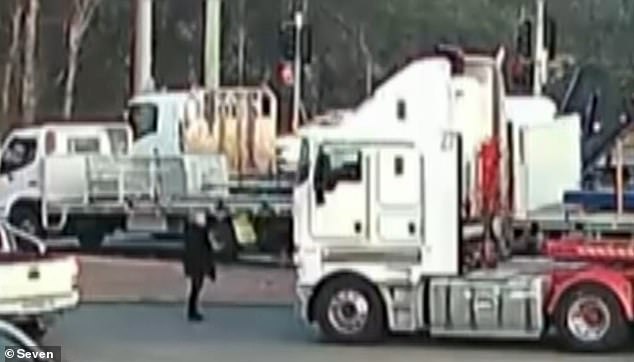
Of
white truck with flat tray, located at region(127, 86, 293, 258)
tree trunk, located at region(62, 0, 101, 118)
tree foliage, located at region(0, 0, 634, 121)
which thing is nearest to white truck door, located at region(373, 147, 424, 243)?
white truck with flat tray, located at region(127, 86, 293, 258)

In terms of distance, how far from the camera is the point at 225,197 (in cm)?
3259

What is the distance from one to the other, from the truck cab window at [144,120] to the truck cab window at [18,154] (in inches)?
81.8

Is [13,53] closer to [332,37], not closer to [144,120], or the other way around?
[332,37]

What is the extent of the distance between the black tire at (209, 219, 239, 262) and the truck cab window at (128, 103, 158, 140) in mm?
4164

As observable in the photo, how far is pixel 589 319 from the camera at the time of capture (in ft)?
67.8

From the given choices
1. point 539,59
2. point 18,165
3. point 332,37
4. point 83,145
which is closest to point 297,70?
point 539,59

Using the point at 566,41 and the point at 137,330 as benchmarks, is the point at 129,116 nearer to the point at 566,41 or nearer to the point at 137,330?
the point at 137,330

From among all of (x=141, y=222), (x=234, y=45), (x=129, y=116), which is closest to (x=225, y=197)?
(x=141, y=222)

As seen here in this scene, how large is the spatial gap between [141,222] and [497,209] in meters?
11.4

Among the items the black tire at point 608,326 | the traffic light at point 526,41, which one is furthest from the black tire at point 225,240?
the black tire at point 608,326

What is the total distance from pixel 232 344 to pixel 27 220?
41.8 feet

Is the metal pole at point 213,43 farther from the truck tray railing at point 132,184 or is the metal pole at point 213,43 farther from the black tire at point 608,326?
the black tire at point 608,326

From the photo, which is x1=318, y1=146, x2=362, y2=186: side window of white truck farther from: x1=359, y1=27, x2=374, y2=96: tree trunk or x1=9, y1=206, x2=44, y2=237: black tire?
x1=359, y1=27, x2=374, y2=96: tree trunk

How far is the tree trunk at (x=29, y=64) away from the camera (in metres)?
51.7
